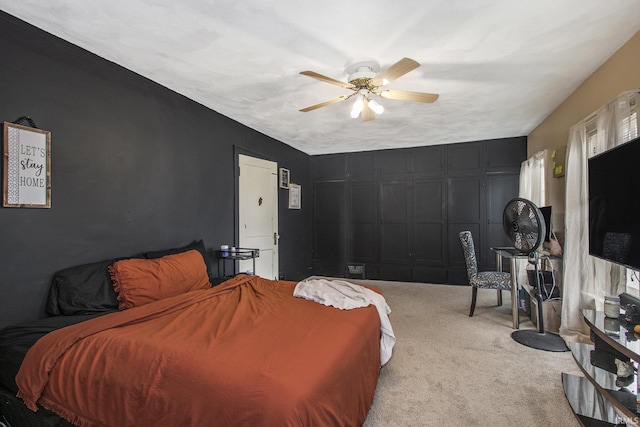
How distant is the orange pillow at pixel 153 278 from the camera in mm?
2148

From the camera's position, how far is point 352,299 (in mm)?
2246

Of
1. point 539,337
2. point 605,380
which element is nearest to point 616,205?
point 605,380

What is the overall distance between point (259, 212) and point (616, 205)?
145 inches

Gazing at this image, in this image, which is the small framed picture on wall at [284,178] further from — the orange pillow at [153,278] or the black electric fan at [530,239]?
the black electric fan at [530,239]

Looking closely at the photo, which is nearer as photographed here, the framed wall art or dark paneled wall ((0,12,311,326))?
dark paneled wall ((0,12,311,326))

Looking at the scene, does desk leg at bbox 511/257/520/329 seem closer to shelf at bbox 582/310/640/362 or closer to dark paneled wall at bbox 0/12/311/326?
shelf at bbox 582/310/640/362

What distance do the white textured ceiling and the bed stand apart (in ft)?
5.58

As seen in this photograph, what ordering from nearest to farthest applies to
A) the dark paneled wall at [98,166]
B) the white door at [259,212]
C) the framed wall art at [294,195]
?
the dark paneled wall at [98,166]
the white door at [259,212]
the framed wall art at [294,195]

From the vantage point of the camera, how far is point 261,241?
4.41 meters

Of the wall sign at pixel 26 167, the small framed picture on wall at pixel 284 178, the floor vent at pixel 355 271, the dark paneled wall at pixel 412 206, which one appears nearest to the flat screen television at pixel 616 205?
the dark paneled wall at pixel 412 206

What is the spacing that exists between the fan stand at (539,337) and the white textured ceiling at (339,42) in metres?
1.75

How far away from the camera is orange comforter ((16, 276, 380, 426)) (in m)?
1.20

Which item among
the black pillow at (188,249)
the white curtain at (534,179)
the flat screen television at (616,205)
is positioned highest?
the white curtain at (534,179)

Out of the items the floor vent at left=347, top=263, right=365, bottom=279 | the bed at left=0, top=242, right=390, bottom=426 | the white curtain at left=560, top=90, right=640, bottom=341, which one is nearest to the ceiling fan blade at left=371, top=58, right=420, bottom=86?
the white curtain at left=560, top=90, right=640, bottom=341
